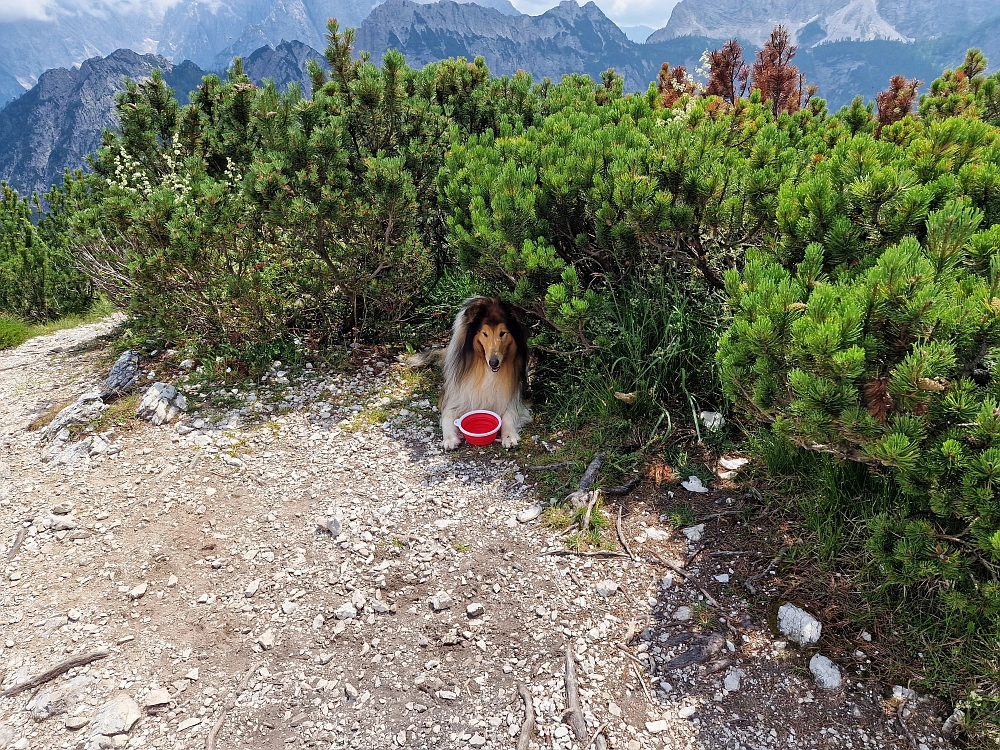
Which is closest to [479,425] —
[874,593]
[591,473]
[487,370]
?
[487,370]

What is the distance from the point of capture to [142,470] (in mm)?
4508

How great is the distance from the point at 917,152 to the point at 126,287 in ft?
24.9

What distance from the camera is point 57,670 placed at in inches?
114

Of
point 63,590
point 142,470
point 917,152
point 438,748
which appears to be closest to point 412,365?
point 142,470

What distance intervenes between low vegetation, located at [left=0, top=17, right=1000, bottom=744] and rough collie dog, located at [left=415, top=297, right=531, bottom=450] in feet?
0.83

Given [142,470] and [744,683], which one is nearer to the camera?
[744,683]

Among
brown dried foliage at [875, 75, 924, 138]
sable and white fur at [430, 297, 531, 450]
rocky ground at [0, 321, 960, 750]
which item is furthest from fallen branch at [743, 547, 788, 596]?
brown dried foliage at [875, 75, 924, 138]

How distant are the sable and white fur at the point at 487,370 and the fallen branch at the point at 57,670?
2.62 meters

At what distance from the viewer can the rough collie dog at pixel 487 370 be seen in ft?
15.4

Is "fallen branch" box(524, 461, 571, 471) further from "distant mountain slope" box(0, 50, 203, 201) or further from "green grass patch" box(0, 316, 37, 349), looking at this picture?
"distant mountain slope" box(0, 50, 203, 201)

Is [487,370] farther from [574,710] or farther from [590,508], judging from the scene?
[574,710]

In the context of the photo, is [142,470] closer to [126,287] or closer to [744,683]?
[126,287]

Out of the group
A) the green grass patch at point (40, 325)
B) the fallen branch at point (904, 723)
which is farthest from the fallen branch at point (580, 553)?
the green grass patch at point (40, 325)

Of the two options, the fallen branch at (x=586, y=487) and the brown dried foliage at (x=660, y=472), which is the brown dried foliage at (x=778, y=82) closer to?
the brown dried foliage at (x=660, y=472)
